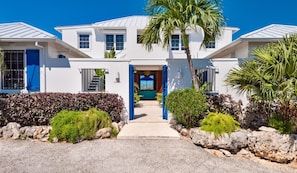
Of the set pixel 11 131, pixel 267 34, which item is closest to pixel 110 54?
pixel 11 131

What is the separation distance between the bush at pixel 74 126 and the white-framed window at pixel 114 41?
1299 centimetres

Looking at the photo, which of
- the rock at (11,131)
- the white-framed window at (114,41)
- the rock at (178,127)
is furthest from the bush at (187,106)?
the white-framed window at (114,41)

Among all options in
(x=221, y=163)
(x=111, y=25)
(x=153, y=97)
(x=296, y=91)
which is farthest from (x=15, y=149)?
(x=153, y=97)

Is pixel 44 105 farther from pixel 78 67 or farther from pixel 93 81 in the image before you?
pixel 93 81

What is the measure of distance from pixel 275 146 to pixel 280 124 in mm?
1025

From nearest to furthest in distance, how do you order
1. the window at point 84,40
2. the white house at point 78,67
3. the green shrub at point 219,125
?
the green shrub at point 219,125, the white house at point 78,67, the window at point 84,40

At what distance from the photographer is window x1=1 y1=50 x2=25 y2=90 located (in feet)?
37.5

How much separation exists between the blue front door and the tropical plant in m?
9.53

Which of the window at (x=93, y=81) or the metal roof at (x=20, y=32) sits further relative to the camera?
the window at (x=93, y=81)

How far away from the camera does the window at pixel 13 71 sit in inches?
450

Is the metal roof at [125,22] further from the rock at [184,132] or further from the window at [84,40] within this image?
the rock at [184,132]

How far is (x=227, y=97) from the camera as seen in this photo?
9.94 metres

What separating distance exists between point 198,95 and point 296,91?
11.3 ft

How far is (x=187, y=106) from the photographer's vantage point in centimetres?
890
